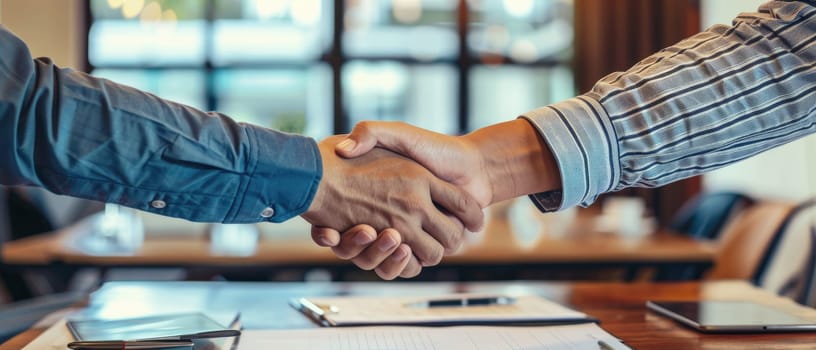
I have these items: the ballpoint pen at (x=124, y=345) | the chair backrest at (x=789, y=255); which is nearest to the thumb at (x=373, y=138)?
the ballpoint pen at (x=124, y=345)

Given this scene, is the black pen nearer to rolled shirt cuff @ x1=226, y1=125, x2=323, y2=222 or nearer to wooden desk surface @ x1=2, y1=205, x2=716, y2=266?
rolled shirt cuff @ x1=226, y1=125, x2=323, y2=222

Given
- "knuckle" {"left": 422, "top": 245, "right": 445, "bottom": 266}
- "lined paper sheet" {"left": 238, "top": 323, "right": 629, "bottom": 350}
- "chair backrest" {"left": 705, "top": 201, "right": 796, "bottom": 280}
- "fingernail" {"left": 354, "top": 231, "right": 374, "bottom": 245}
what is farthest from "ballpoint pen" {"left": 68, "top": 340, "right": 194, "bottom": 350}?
"chair backrest" {"left": 705, "top": 201, "right": 796, "bottom": 280}

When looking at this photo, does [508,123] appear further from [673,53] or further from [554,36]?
[554,36]

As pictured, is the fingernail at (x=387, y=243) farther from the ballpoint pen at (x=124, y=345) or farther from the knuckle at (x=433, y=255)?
the ballpoint pen at (x=124, y=345)

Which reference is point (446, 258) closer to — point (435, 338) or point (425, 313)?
point (425, 313)

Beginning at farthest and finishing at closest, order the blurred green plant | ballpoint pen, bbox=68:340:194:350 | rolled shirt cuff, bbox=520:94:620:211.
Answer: the blurred green plant, rolled shirt cuff, bbox=520:94:620:211, ballpoint pen, bbox=68:340:194:350

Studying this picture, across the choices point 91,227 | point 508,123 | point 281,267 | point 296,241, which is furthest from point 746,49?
point 91,227

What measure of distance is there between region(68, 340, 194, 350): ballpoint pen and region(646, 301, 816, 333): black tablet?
587mm

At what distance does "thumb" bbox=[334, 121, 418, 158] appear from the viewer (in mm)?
1184

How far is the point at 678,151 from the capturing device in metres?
1.16

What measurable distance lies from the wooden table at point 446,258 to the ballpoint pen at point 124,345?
149 cm

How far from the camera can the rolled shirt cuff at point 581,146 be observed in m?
1.15

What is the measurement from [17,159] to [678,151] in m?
0.78

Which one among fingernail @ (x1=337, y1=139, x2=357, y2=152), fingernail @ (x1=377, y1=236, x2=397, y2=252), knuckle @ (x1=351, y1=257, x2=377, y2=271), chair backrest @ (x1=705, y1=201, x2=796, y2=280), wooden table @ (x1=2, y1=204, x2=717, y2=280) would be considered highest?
fingernail @ (x1=337, y1=139, x2=357, y2=152)
